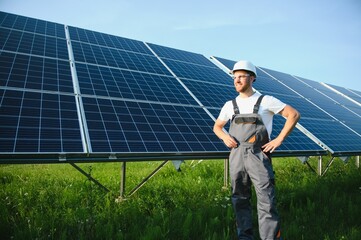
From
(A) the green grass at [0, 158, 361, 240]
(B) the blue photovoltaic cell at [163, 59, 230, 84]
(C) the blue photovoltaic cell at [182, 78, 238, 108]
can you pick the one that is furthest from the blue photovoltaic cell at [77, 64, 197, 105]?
(A) the green grass at [0, 158, 361, 240]

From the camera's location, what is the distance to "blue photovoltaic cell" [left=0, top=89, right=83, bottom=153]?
4.03 m

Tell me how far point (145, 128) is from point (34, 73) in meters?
2.68

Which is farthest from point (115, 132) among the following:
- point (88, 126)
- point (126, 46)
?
point (126, 46)

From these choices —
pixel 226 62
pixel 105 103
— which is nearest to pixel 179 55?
pixel 226 62

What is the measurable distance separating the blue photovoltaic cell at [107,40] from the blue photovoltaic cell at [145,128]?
4.17 meters

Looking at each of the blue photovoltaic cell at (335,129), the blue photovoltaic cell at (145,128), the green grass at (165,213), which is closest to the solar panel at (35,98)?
the blue photovoltaic cell at (145,128)

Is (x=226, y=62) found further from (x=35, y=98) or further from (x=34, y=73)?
(x=35, y=98)

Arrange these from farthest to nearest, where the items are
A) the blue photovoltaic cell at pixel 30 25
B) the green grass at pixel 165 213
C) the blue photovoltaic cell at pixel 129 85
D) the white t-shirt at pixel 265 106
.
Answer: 1. the blue photovoltaic cell at pixel 30 25
2. the blue photovoltaic cell at pixel 129 85
3. the green grass at pixel 165 213
4. the white t-shirt at pixel 265 106

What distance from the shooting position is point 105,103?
5605 millimetres

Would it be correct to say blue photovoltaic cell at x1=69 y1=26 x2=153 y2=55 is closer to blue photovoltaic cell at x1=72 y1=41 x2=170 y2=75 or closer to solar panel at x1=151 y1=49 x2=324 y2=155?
blue photovoltaic cell at x1=72 y1=41 x2=170 y2=75

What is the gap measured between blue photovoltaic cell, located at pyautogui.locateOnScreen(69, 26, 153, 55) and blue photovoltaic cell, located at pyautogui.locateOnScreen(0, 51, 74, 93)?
8.59ft

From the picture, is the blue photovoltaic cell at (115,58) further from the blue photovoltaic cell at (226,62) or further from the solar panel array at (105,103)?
the blue photovoltaic cell at (226,62)

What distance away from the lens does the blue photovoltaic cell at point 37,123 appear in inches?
159

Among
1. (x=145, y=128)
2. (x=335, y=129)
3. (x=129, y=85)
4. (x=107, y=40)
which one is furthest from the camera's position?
(x=107, y=40)
